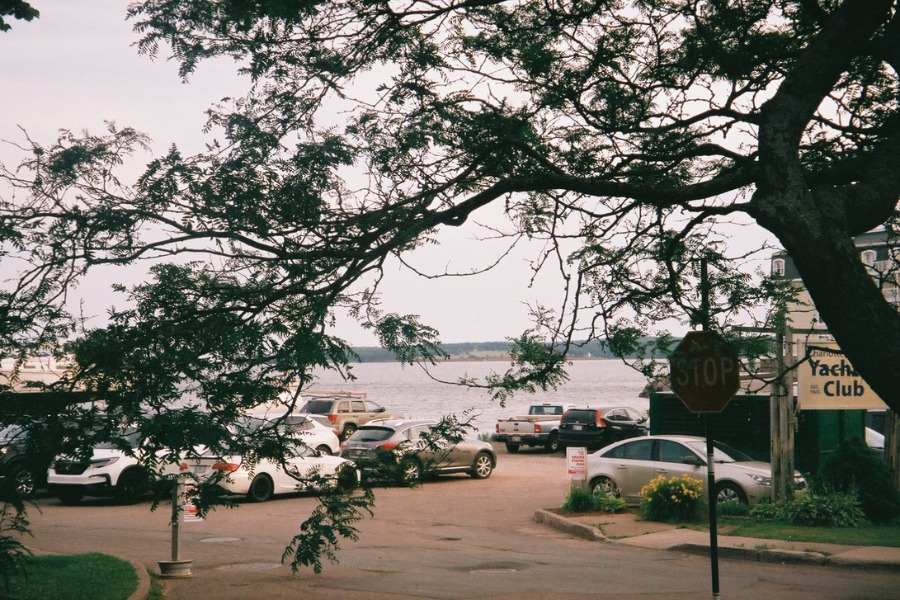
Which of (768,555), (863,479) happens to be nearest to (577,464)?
(863,479)

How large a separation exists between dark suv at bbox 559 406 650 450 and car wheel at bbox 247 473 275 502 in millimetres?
13972

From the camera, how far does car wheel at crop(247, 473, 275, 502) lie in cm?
2122

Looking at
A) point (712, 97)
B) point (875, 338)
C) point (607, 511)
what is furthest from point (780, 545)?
point (875, 338)

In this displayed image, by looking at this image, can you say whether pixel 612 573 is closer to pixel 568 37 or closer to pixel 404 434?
pixel 568 37

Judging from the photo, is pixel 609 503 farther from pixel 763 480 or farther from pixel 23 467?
pixel 23 467

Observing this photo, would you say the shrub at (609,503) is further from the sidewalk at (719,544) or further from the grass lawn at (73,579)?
the grass lawn at (73,579)

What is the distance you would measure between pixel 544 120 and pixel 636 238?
5.75 ft

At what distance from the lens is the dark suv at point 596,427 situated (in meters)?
32.5

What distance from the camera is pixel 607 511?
62.3 ft

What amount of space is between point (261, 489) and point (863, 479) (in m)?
12.5

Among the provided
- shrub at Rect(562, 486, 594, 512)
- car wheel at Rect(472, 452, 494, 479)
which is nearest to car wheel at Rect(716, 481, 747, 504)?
shrub at Rect(562, 486, 594, 512)

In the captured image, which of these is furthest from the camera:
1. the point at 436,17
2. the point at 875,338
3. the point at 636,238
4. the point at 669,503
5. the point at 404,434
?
the point at 404,434

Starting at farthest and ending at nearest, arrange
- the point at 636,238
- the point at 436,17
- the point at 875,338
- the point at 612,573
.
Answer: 1. the point at 612,573
2. the point at 636,238
3. the point at 436,17
4. the point at 875,338

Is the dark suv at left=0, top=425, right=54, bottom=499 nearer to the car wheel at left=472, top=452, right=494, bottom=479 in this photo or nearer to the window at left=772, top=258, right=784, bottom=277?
the window at left=772, top=258, right=784, bottom=277
